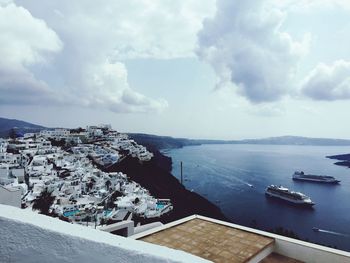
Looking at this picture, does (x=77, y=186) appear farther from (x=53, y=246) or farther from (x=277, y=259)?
(x=53, y=246)

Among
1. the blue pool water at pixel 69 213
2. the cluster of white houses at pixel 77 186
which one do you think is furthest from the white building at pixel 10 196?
the blue pool water at pixel 69 213

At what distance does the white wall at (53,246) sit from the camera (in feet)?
2.36

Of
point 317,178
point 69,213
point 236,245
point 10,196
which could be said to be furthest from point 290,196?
point 10,196

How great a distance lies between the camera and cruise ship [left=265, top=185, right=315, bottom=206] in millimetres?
24344

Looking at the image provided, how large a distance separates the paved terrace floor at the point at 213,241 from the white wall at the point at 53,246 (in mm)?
3120

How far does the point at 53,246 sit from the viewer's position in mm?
730

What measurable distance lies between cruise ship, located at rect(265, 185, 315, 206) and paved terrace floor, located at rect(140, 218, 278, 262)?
22882 millimetres

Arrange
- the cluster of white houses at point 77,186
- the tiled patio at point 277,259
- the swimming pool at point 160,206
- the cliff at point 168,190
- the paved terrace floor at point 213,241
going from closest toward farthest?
the paved terrace floor at point 213,241
the tiled patio at point 277,259
the cluster of white houses at point 77,186
the swimming pool at point 160,206
the cliff at point 168,190

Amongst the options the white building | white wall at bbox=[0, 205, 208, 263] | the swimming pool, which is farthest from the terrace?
the swimming pool

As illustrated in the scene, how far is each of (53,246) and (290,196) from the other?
90.6 feet

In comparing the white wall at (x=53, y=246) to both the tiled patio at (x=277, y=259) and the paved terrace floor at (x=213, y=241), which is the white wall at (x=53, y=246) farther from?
the tiled patio at (x=277, y=259)

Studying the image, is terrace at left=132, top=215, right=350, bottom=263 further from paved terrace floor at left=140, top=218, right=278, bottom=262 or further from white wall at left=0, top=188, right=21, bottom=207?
white wall at left=0, top=188, right=21, bottom=207

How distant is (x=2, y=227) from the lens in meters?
0.71

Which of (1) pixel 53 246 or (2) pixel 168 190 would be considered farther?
(2) pixel 168 190
